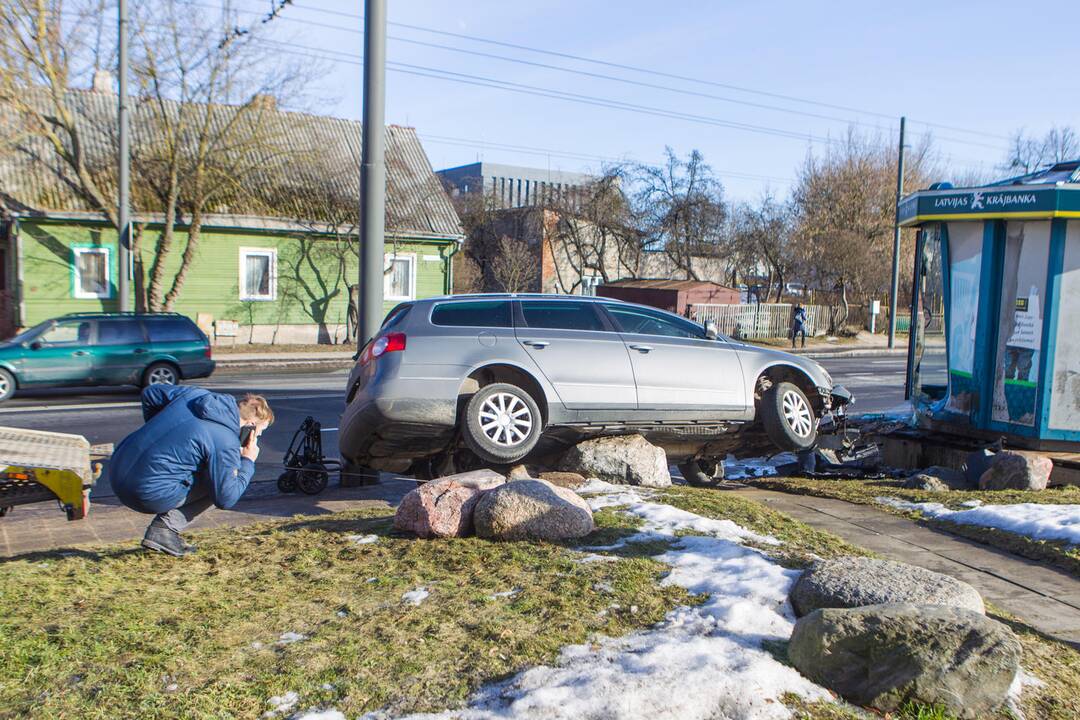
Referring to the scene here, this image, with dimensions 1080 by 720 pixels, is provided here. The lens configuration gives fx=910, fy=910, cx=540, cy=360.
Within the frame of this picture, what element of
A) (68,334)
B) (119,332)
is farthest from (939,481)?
(68,334)

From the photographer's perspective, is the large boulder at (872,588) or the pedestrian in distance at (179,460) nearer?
the large boulder at (872,588)

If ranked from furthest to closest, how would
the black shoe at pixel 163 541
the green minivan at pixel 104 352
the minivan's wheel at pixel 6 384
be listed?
the green minivan at pixel 104 352
the minivan's wheel at pixel 6 384
the black shoe at pixel 163 541

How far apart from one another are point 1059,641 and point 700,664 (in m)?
2.14

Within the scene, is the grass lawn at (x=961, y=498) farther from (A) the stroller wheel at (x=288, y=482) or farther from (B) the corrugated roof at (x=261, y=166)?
(B) the corrugated roof at (x=261, y=166)

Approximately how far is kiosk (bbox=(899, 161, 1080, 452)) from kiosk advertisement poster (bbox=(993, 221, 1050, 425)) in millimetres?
11

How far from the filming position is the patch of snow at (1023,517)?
6652mm

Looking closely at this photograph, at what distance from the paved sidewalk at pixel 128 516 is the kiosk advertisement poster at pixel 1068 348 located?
22.9 feet

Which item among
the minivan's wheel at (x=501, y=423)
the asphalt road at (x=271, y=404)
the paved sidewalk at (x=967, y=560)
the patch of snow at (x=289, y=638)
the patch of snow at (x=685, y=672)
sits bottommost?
the asphalt road at (x=271, y=404)

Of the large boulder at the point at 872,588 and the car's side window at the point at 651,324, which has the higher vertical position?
the car's side window at the point at 651,324

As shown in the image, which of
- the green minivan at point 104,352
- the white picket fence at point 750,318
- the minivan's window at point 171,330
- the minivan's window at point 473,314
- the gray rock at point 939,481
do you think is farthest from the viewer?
the white picket fence at point 750,318

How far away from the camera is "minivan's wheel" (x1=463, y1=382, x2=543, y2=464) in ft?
25.6

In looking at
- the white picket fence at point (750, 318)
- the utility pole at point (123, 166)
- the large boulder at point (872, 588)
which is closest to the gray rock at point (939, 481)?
the large boulder at point (872, 588)

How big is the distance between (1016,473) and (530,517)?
5.68 m

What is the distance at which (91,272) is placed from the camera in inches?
998
